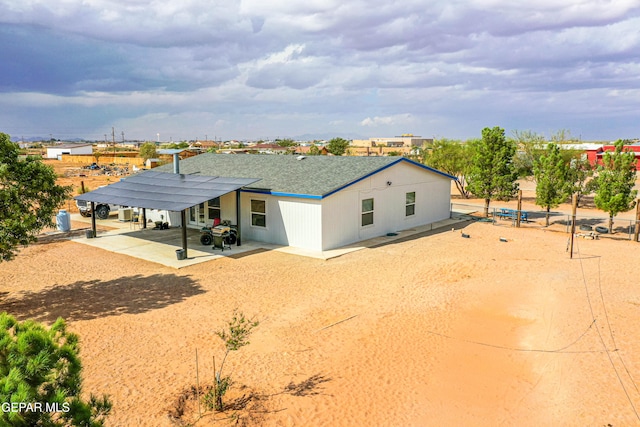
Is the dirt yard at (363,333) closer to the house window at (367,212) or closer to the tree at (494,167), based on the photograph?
the house window at (367,212)

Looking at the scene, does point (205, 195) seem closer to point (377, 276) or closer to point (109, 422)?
point (377, 276)

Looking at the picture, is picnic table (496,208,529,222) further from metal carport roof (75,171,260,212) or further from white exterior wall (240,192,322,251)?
metal carport roof (75,171,260,212)

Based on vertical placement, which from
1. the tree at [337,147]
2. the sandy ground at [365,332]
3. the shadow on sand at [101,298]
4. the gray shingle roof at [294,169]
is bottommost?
the sandy ground at [365,332]

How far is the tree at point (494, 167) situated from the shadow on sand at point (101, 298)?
63.4 feet

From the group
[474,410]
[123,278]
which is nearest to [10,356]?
[474,410]

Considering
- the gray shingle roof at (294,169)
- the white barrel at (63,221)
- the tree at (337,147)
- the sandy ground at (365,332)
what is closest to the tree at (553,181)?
the sandy ground at (365,332)

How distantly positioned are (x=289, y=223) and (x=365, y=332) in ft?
30.7

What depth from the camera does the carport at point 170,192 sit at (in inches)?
707

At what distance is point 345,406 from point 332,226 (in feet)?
37.9

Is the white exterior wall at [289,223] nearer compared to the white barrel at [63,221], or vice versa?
the white exterior wall at [289,223]

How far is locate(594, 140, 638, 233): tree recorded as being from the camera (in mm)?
22141

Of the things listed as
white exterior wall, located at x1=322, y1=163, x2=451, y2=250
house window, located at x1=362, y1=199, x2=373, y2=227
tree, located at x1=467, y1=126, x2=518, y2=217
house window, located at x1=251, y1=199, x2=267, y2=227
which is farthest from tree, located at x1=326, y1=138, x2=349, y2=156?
house window, located at x1=251, y1=199, x2=267, y2=227

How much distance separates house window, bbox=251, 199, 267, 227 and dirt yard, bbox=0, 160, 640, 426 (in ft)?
9.42

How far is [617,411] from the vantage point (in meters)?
7.71
